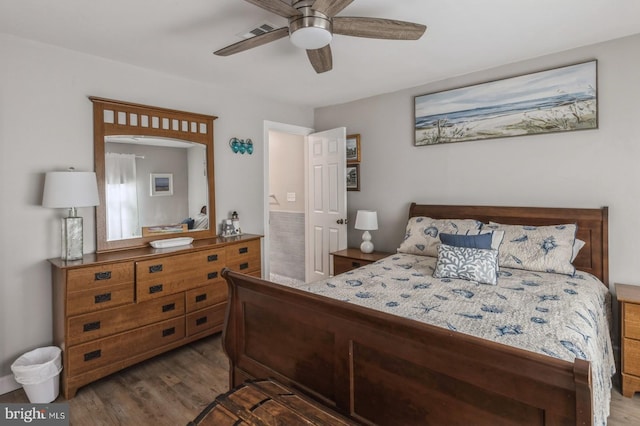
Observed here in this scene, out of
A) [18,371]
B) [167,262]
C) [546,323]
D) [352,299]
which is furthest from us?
[167,262]

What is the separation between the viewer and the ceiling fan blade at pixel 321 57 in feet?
6.93

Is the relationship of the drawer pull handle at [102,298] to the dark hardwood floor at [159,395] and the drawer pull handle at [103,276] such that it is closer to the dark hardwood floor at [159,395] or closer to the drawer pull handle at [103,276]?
the drawer pull handle at [103,276]

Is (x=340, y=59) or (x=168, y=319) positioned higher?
(x=340, y=59)

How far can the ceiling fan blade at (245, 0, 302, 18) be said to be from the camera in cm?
156

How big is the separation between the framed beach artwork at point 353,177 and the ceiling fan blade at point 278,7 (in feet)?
8.35

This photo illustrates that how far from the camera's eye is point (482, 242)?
2504 millimetres

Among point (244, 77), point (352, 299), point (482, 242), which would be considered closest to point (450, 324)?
point (352, 299)

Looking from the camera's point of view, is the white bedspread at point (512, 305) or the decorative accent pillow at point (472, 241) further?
the decorative accent pillow at point (472, 241)

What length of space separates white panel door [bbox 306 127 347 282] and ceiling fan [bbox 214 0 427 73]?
2.04 m

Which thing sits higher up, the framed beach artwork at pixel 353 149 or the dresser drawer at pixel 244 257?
the framed beach artwork at pixel 353 149

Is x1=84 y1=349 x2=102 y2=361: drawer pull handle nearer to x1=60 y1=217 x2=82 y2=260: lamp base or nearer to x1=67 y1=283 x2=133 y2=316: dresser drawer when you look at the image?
x1=67 y1=283 x2=133 y2=316: dresser drawer

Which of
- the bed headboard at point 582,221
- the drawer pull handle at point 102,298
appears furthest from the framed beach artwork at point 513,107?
the drawer pull handle at point 102,298

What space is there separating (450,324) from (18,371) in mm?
2604

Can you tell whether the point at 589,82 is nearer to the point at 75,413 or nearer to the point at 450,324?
the point at 450,324
